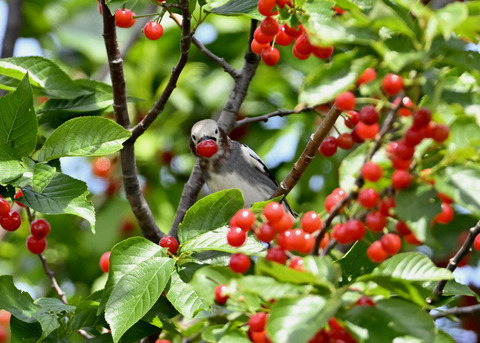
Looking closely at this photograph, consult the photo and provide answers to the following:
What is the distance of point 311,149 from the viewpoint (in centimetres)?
329

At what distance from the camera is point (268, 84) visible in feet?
18.8

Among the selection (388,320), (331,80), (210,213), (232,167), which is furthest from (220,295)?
(232,167)

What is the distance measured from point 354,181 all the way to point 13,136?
1.61 metres

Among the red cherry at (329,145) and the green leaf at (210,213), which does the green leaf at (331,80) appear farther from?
the red cherry at (329,145)

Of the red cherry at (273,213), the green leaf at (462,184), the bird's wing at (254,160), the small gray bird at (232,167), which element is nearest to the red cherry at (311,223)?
the red cherry at (273,213)

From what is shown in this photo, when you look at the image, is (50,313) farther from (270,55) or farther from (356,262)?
(270,55)

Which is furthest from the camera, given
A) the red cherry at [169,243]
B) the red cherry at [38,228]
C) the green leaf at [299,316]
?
the red cherry at [38,228]

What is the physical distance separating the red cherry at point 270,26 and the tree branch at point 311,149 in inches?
19.2

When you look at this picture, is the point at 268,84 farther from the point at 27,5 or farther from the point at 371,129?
the point at 371,129

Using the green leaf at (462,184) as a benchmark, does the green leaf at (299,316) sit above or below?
below

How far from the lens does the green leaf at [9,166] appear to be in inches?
106

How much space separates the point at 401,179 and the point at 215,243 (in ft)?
3.54

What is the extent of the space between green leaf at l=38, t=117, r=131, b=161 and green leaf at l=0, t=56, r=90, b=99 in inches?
21.5

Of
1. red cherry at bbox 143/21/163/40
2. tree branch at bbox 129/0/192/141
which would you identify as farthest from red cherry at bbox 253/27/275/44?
red cherry at bbox 143/21/163/40
